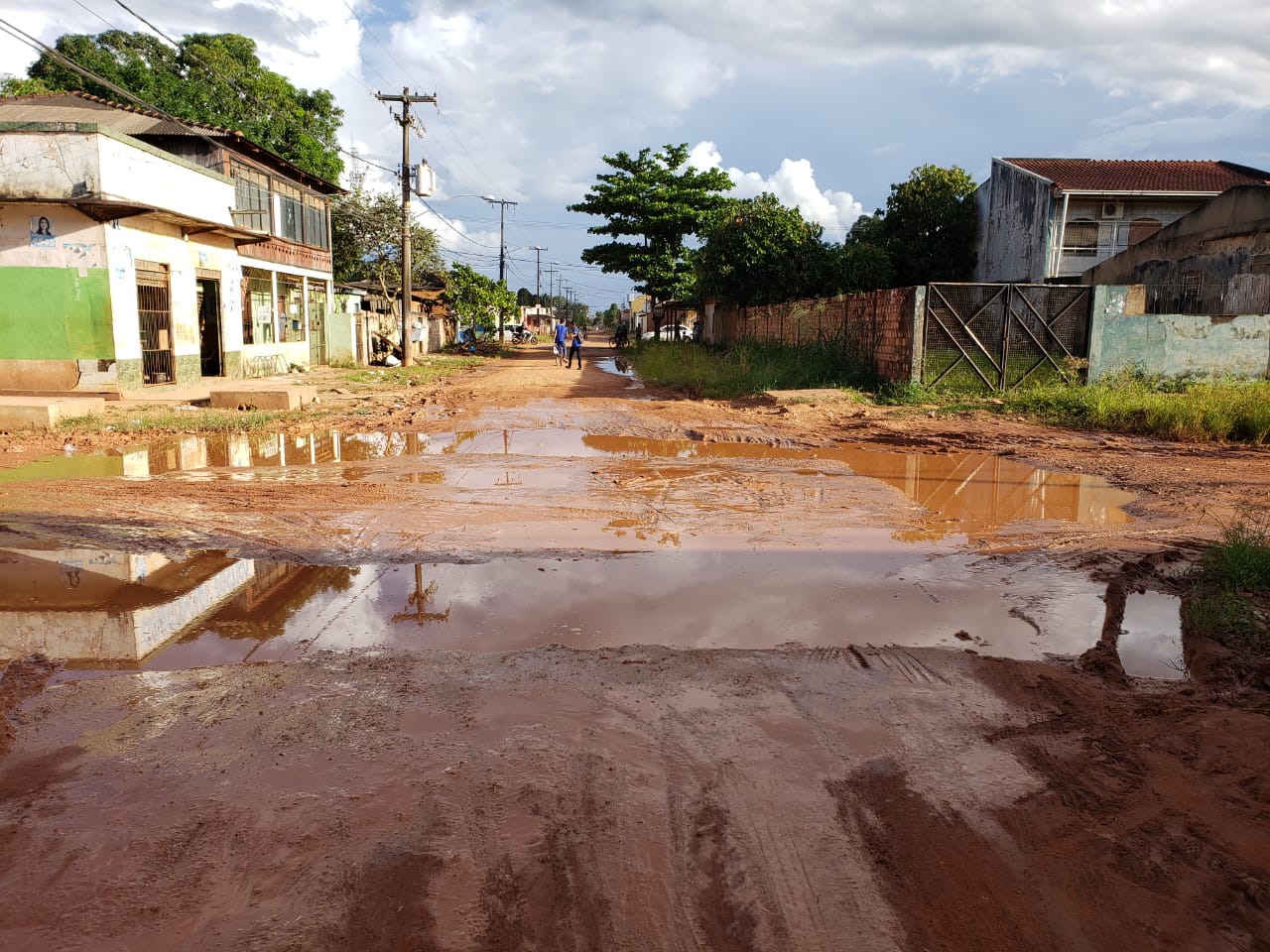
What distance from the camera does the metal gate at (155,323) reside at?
17.3 meters

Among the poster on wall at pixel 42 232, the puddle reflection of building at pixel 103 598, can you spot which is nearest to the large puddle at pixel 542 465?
the puddle reflection of building at pixel 103 598

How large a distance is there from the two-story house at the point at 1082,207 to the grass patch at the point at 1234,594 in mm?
23494

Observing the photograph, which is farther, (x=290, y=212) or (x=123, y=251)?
(x=290, y=212)

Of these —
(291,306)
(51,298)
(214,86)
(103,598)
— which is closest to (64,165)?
(51,298)

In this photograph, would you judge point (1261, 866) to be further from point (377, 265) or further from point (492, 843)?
point (377, 265)

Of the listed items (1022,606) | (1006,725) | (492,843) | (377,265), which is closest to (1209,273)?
(1022,606)

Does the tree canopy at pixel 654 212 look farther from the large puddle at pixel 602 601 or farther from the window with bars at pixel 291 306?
the large puddle at pixel 602 601

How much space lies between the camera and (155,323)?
17953 millimetres

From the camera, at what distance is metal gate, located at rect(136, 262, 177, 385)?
17.3 metres

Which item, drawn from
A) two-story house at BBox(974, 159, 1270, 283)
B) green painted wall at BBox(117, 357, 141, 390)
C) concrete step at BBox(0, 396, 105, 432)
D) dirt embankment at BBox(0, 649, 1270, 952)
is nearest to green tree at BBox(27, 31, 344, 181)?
green painted wall at BBox(117, 357, 141, 390)

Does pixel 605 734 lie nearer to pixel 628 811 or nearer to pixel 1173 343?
pixel 628 811

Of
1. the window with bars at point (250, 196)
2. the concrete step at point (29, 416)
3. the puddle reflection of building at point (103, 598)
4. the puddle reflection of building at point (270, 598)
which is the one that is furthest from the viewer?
the window with bars at point (250, 196)

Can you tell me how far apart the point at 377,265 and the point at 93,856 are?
38.5m

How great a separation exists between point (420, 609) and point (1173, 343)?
53.8 feet
